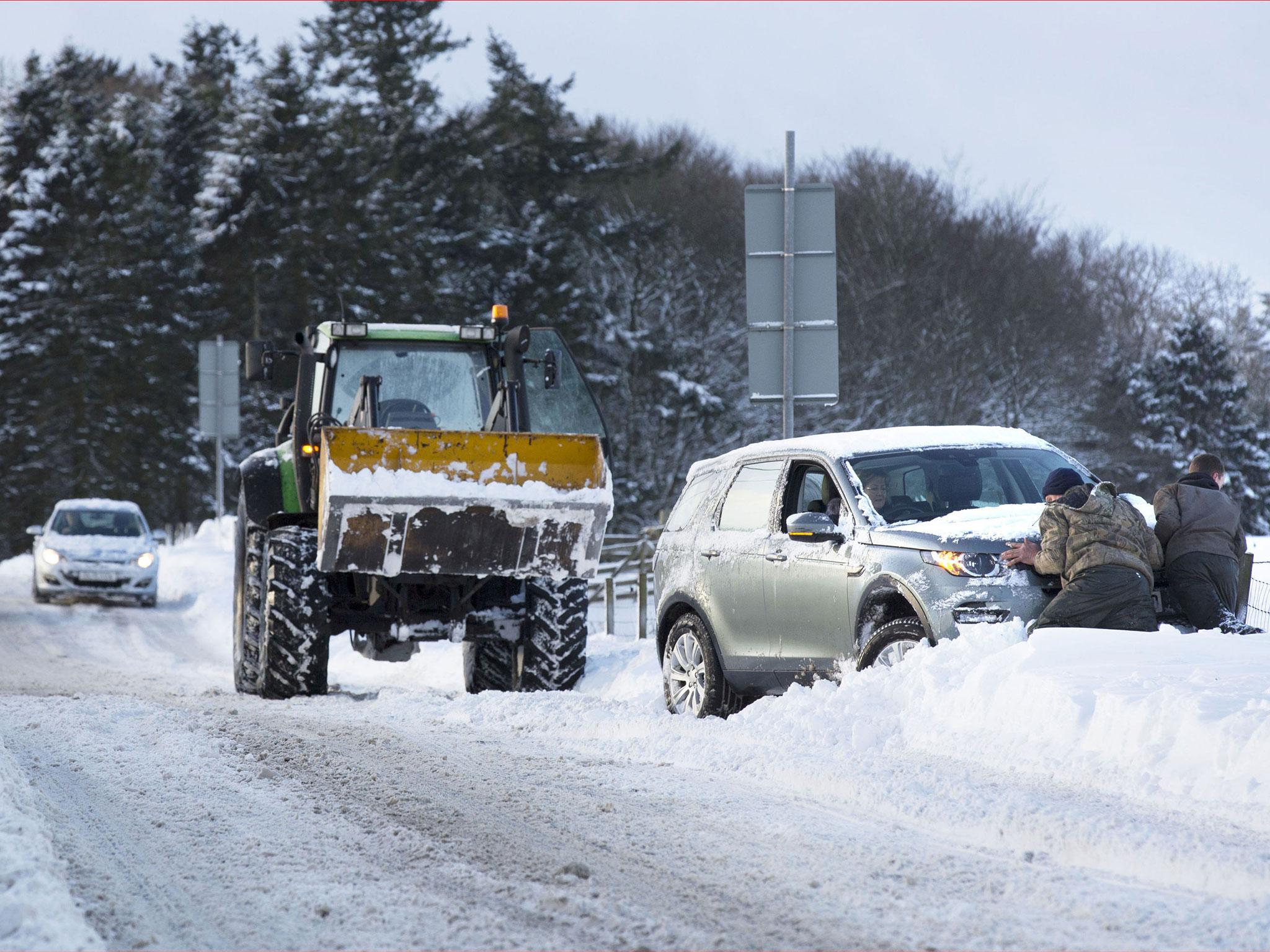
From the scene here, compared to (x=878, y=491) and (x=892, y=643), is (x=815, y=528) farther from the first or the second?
(x=892, y=643)

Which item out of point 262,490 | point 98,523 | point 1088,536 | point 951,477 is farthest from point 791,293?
point 98,523

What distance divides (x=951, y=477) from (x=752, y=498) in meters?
1.28

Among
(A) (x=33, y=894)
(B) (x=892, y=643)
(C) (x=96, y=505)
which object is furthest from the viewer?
(C) (x=96, y=505)

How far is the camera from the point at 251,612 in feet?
36.2

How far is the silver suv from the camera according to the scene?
729 cm

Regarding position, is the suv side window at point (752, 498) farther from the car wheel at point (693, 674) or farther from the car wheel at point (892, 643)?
the car wheel at point (892, 643)

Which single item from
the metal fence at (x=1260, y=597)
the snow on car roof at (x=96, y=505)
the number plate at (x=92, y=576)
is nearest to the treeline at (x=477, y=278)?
the snow on car roof at (x=96, y=505)

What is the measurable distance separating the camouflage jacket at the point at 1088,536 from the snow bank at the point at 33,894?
183 inches

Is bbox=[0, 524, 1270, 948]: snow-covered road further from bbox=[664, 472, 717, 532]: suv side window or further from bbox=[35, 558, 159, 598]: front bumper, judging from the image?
bbox=[35, 558, 159, 598]: front bumper

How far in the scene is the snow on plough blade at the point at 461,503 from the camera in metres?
9.23

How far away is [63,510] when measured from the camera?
22719 millimetres

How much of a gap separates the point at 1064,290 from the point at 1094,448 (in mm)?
5138

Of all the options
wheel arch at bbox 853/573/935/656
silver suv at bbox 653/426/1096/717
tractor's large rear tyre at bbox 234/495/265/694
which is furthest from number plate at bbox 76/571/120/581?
wheel arch at bbox 853/573/935/656

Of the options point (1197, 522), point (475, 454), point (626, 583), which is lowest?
point (626, 583)
